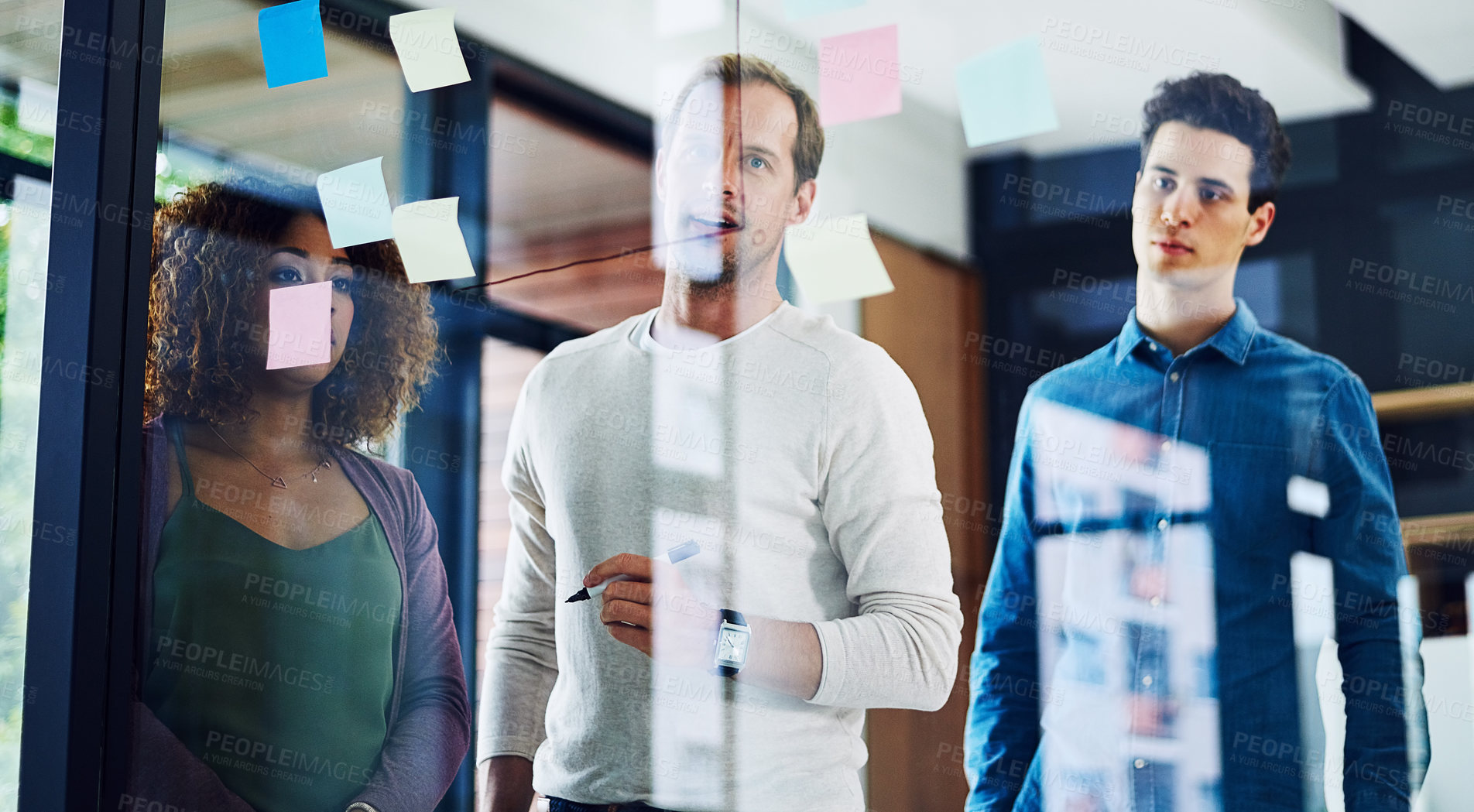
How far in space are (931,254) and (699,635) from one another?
51 centimetres

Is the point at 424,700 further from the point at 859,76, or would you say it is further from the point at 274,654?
the point at 859,76

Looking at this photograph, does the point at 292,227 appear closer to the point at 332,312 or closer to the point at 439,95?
the point at 332,312

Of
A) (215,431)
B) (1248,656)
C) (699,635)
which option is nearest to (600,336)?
(699,635)

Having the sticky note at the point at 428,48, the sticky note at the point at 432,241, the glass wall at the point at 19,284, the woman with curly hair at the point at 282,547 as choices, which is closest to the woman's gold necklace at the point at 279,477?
the woman with curly hair at the point at 282,547

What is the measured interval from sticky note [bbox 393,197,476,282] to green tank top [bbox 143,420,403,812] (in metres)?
0.36

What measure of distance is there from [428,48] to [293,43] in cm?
24

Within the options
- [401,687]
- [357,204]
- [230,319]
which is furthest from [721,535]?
[230,319]

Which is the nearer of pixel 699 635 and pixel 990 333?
pixel 990 333

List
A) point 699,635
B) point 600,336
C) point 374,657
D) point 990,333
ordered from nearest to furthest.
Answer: point 990,333 < point 699,635 < point 600,336 < point 374,657

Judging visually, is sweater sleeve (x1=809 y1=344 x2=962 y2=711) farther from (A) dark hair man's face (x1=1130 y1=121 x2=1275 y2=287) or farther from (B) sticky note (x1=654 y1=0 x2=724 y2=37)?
(B) sticky note (x1=654 y1=0 x2=724 y2=37)

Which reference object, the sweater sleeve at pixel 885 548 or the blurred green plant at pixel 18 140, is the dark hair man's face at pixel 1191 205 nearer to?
the sweater sleeve at pixel 885 548

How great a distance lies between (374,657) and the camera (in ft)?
5.25

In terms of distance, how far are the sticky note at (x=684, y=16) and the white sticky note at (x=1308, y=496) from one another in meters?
0.84

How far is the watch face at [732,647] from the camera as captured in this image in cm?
135
